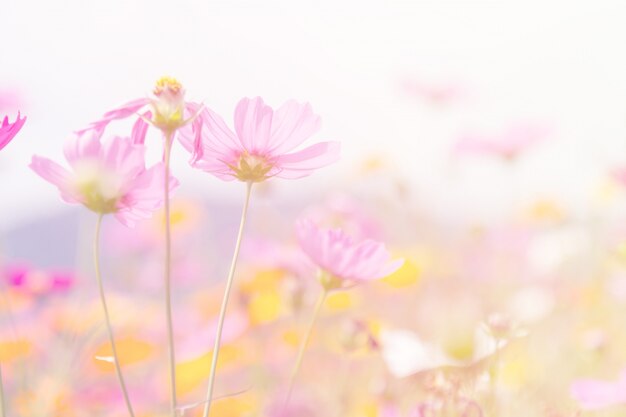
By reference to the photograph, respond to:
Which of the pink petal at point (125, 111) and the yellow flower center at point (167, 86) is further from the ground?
the yellow flower center at point (167, 86)

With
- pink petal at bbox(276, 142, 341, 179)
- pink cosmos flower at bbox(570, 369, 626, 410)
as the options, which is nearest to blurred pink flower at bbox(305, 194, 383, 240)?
pink cosmos flower at bbox(570, 369, 626, 410)

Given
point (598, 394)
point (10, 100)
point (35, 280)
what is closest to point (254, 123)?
point (598, 394)

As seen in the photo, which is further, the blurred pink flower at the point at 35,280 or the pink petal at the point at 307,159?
the blurred pink flower at the point at 35,280

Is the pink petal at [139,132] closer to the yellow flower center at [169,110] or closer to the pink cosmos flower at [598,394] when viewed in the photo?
the yellow flower center at [169,110]

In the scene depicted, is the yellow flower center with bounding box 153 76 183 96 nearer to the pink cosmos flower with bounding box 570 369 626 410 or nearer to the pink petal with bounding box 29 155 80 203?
the pink petal with bounding box 29 155 80 203

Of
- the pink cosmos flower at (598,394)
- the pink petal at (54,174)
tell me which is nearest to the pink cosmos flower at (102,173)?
the pink petal at (54,174)

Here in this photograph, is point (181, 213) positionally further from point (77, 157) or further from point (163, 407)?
point (77, 157)

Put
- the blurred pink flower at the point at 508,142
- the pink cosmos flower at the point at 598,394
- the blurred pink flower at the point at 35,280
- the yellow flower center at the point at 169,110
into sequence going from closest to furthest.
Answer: the yellow flower center at the point at 169,110
the pink cosmos flower at the point at 598,394
the blurred pink flower at the point at 35,280
the blurred pink flower at the point at 508,142
